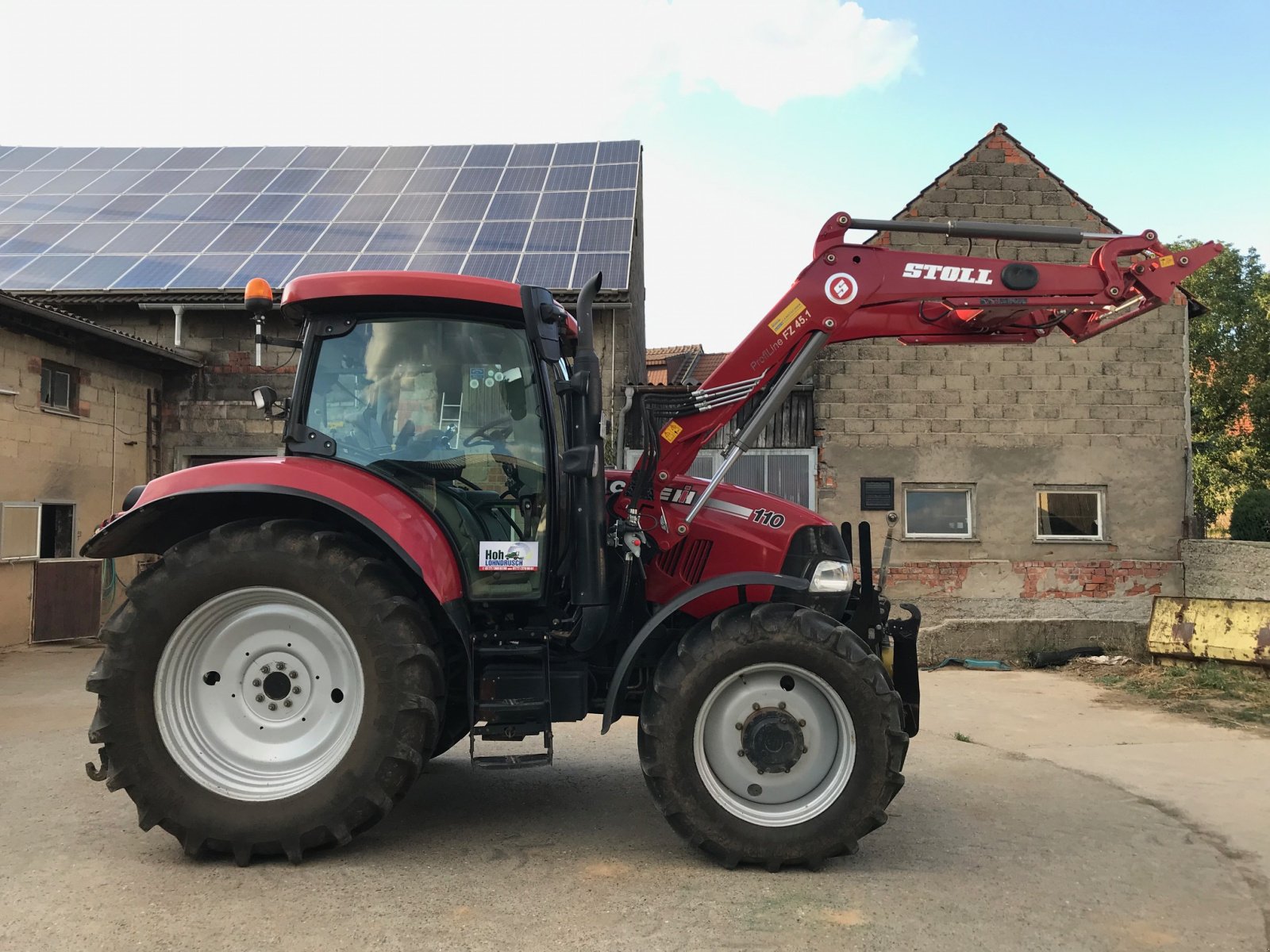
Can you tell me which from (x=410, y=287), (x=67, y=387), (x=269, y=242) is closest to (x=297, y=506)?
(x=410, y=287)

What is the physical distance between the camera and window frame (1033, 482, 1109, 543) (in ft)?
38.5

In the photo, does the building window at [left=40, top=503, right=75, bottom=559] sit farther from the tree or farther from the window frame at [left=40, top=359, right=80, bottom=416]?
the tree

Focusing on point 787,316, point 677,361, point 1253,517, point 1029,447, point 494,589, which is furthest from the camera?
point 677,361

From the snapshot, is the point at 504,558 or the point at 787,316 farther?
the point at 787,316

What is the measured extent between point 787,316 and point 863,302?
15.3 inches

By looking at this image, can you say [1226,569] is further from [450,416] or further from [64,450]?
[64,450]

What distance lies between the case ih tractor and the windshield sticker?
0.01 m

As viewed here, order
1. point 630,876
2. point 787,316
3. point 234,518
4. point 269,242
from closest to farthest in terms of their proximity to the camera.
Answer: point 630,876 < point 234,518 < point 787,316 < point 269,242

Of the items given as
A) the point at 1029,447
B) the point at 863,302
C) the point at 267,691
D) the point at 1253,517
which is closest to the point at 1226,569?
the point at 1029,447

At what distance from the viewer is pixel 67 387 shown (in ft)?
36.1

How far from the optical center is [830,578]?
427 cm

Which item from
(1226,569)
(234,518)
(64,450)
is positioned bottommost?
(1226,569)

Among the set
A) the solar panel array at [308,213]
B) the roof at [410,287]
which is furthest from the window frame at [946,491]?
the roof at [410,287]

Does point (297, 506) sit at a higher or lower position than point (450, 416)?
lower
